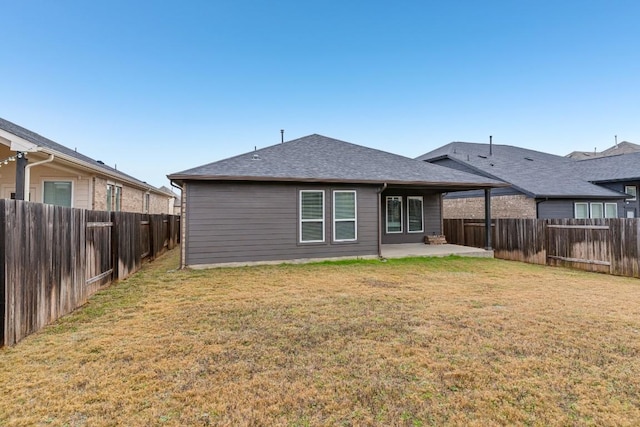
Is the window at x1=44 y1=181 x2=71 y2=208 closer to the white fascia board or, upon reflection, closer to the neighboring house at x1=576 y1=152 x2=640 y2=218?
the white fascia board

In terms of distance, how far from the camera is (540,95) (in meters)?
18.2

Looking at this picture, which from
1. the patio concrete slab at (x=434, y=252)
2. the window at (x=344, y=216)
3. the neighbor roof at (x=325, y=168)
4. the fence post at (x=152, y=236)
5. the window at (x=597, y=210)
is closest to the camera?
the neighbor roof at (x=325, y=168)

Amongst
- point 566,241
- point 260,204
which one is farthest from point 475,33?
point 260,204

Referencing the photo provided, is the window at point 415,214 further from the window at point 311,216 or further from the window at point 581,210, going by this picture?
the window at point 581,210

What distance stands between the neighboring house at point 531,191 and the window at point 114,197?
16254mm

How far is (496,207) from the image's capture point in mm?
15938

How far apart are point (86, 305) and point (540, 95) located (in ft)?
73.9

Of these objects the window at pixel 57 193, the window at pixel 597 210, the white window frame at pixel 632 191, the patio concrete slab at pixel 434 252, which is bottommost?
the patio concrete slab at pixel 434 252

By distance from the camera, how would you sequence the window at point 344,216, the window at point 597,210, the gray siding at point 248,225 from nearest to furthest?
the gray siding at point 248,225 → the window at point 344,216 → the window at point 597,210

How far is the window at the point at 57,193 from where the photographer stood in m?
9.45

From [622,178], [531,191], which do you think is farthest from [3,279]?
[622,178]

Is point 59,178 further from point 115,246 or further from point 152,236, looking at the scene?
point 115,246

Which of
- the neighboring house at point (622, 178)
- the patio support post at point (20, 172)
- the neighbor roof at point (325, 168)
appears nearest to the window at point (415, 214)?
the neighbor roof at point (325, 168)

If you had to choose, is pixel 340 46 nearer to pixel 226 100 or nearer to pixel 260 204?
pixel 226 100
